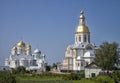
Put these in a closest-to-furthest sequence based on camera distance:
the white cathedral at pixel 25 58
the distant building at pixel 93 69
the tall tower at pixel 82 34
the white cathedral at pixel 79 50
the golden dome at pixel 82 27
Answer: the distant building at pixel 93 69 < the white cathedral at pixel 79 50 < the tall tower at pixel 82 34 < the golden dome at pixel 82 27 < the white cathedral at pixel 25 58

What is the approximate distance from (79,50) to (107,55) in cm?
2480

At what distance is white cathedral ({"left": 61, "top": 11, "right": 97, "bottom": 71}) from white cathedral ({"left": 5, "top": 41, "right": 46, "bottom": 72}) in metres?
14.0

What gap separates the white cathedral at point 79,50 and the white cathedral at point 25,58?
1400cm

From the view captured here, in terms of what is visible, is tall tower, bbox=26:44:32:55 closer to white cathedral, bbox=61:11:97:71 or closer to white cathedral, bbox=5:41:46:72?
white cathedral, bbox=5:41:46:72

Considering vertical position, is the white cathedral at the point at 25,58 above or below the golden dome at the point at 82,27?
below

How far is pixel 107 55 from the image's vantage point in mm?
62281

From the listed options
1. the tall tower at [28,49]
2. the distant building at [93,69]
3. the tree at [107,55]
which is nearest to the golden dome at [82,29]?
the distant building at [93,69]

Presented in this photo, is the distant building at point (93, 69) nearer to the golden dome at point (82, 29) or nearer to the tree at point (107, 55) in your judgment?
the tree at point (107, 55)

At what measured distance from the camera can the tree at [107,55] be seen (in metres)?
61.8

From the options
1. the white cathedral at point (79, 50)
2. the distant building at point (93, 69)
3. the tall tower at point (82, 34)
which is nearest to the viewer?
the distant building at point (93, 69)

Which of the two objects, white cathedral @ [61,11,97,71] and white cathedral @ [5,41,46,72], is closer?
white cathedral @ [61,11,97,71]

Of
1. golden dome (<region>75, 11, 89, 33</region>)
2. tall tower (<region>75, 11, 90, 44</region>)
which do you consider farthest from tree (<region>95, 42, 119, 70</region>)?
golden dome (<region>75, 11, 89, 33</region>)

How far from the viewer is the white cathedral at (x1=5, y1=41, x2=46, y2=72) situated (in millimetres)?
104600

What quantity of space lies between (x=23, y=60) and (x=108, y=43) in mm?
46009
